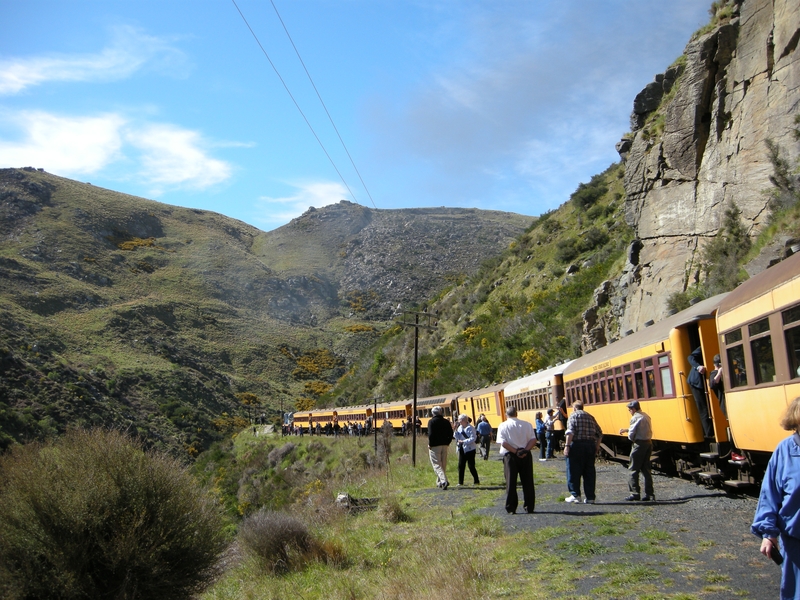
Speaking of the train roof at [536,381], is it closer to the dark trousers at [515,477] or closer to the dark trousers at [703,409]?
the dark trousers at [703,409]

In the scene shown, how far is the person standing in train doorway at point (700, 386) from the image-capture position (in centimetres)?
1084

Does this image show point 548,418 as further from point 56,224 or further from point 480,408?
point 56,224

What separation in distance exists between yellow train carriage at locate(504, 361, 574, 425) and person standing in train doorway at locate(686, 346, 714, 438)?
10.8m

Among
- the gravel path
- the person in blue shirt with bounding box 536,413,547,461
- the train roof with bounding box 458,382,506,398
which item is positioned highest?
the train roof with bounding box 458,382,506,398

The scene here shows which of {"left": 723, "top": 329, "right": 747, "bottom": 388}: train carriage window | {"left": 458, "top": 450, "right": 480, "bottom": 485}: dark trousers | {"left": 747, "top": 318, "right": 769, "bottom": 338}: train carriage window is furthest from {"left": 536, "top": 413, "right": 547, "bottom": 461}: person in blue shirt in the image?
{"left": 747, "top": 318, "right": 769, "bottom": 338}: train carriage window

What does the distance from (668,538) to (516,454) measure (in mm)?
2852

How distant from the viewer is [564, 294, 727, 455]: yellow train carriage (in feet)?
36.6

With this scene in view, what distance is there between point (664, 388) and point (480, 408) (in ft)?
79.6

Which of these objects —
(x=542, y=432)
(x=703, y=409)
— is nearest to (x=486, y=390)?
(x=542, y=432)

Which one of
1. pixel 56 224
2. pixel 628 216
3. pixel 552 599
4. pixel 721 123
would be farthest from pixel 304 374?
pixel 552 599

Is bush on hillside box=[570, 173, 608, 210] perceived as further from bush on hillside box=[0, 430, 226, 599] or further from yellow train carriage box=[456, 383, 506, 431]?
bush on hillside box=[0, 430, 226, 599]

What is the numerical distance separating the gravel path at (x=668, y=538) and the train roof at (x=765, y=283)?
2.74 m

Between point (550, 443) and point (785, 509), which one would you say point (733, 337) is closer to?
point (785, 509)

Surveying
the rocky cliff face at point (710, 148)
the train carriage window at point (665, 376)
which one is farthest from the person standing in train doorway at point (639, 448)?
the rocky cliff face at point (710, 148)
